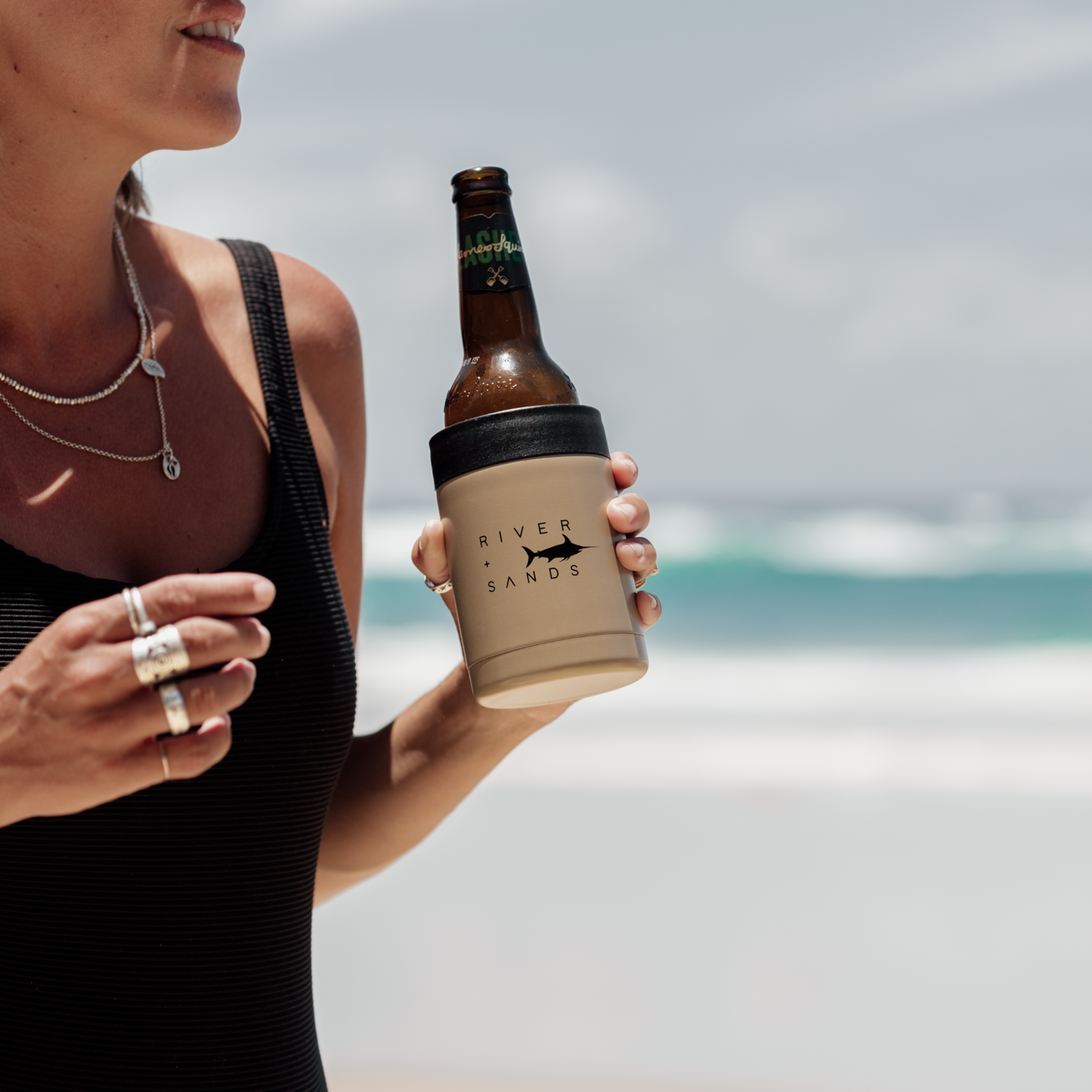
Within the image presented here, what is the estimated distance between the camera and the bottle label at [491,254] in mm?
1367

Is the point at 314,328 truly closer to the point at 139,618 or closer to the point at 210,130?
the point at 210,130

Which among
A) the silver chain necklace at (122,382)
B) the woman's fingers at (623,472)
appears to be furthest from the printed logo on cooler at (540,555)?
the silver chain necklace at (122,382)

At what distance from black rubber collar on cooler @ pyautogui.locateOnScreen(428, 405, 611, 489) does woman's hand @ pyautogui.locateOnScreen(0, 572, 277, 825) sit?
326mm

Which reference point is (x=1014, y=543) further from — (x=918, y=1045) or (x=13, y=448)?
(x=13, y=448)

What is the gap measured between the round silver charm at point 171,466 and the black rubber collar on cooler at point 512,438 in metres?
0.40

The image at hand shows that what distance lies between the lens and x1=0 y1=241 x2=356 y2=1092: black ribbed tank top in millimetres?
1317

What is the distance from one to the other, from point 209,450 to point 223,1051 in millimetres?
668

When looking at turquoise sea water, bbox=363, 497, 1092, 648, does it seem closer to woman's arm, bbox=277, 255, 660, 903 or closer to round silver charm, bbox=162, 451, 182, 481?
woman's arm, bbox=277, 255, 660, 903

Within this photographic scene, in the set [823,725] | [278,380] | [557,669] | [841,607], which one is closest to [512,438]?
[557,669]

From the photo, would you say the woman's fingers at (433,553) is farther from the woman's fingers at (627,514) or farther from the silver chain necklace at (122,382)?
the silver chain necklace at (122,382)

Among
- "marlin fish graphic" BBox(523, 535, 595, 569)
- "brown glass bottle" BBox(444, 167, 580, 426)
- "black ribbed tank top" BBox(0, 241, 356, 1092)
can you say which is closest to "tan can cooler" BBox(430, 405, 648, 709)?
"marlin fish graphic" BBox(523, 535, 595, 569)

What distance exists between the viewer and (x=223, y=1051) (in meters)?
1.38

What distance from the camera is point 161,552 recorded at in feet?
4.74

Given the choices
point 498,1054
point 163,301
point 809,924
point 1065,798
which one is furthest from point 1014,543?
point 163,301
